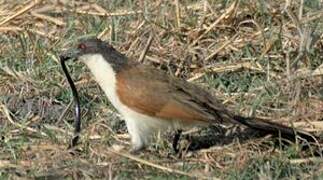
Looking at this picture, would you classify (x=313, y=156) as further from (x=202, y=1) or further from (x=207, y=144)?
(x=202, y=1)

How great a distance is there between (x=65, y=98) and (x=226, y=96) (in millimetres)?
854

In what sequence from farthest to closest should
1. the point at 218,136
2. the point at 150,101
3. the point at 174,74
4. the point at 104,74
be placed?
the point at 174,74 < the point at 218,136 < the point at 104,74 < the point at 150,101

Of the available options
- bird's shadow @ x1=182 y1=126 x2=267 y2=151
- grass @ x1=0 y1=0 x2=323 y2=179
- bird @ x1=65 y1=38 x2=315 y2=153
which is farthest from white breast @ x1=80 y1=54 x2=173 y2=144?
bird's shadow @ x1=182 y1=126 x2=267 y2=151

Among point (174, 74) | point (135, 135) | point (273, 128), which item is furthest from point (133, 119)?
point (174, 74)

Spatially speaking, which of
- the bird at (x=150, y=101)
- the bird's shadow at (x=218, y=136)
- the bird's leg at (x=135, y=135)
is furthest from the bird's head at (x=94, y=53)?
the bird's shadow at (x=218, y=136)

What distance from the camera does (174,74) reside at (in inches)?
219

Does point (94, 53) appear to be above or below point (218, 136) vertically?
above

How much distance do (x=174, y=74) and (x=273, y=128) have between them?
41.3 inches

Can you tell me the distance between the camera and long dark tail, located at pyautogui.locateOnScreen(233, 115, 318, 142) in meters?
4.63

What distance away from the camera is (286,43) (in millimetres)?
5652

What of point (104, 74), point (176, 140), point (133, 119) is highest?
point (104, 74)

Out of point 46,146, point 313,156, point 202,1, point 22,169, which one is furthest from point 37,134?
point 202,1

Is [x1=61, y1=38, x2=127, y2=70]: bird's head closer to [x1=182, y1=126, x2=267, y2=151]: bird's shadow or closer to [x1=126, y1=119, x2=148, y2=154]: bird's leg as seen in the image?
[x1=126, y1=119, x2=148, y2=154]: bird's leg

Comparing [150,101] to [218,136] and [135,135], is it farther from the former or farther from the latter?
[218,136]
